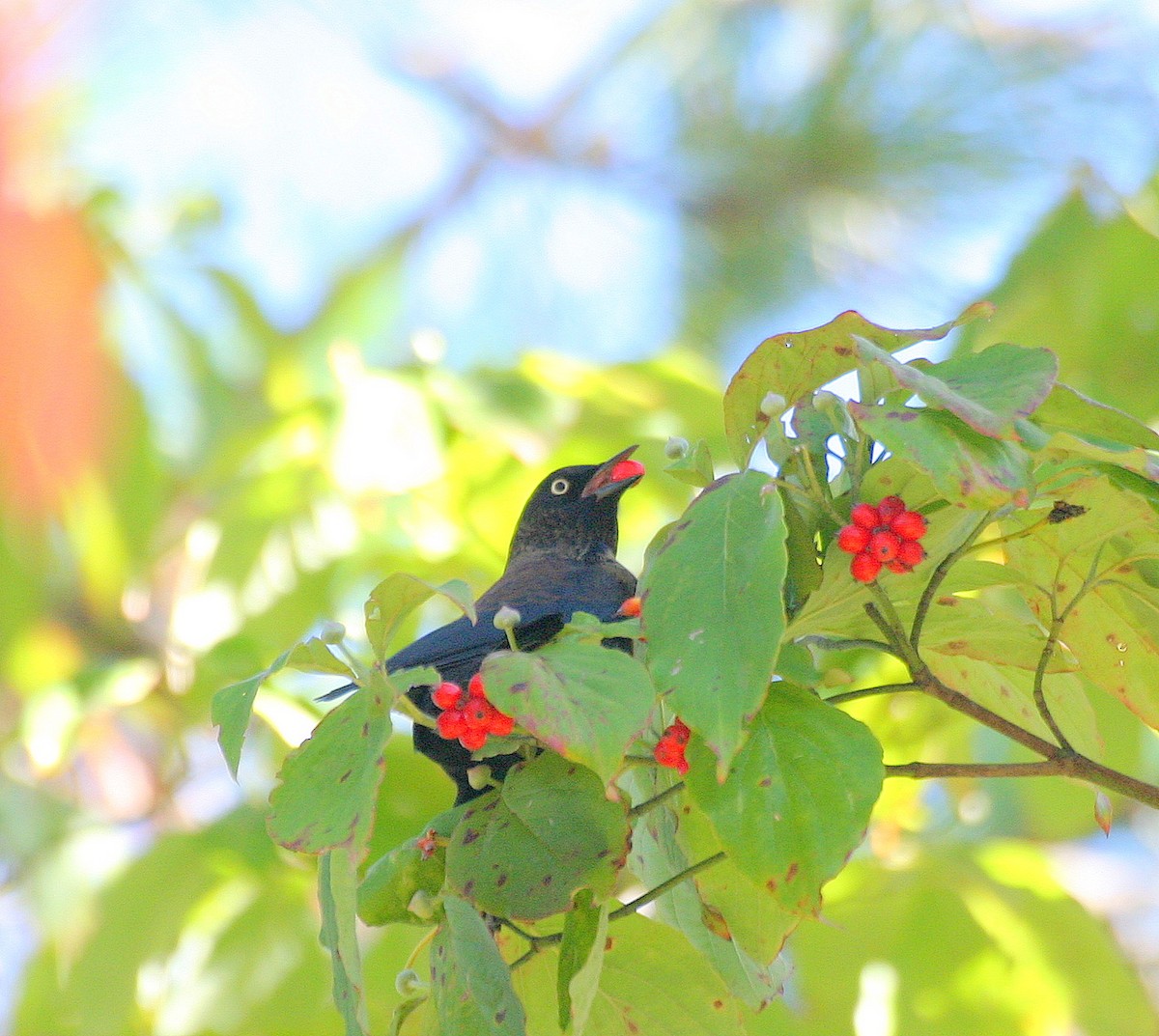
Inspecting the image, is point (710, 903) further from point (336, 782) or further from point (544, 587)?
point (544, 587)

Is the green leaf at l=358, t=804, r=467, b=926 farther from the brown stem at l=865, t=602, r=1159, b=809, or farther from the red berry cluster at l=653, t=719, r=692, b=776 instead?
the brown stem at l=865, t=602, r=1159, b=809

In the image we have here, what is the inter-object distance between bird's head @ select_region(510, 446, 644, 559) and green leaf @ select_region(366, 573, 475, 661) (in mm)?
1596

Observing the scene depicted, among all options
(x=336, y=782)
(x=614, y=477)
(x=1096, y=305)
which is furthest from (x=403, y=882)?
(x=1096, y=305)

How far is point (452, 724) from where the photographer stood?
118 cm

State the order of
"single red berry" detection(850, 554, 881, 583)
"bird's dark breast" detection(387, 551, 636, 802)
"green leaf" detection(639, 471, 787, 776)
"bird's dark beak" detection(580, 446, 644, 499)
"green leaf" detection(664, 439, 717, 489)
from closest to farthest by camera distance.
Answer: "green leaf" detection(639, 471, 787, 776)
"single red berry" detection(850, 554, 881, 583)
"green leaf" detection(664, 439, 717, 489)
"bird's dark breast" detection(387, 551, 636, 802)
"bird's dark beak" detection(580, 446, 644, 499)

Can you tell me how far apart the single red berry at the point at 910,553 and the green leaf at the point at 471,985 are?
0.47m

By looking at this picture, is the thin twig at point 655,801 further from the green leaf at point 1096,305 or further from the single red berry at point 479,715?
the green leaf at point 1096,305

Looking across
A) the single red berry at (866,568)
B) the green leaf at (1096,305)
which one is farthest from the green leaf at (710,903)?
the green leaf at (1096,305)

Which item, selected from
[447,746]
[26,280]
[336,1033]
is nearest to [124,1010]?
[336,1033]

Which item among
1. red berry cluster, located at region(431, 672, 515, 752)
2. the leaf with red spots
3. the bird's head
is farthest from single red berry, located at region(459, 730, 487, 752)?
the bird's head

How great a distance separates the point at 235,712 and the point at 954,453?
0.59 metres

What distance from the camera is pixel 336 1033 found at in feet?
7.72

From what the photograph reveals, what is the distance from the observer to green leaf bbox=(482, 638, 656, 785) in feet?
3.01

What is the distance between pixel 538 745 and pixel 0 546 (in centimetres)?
290
